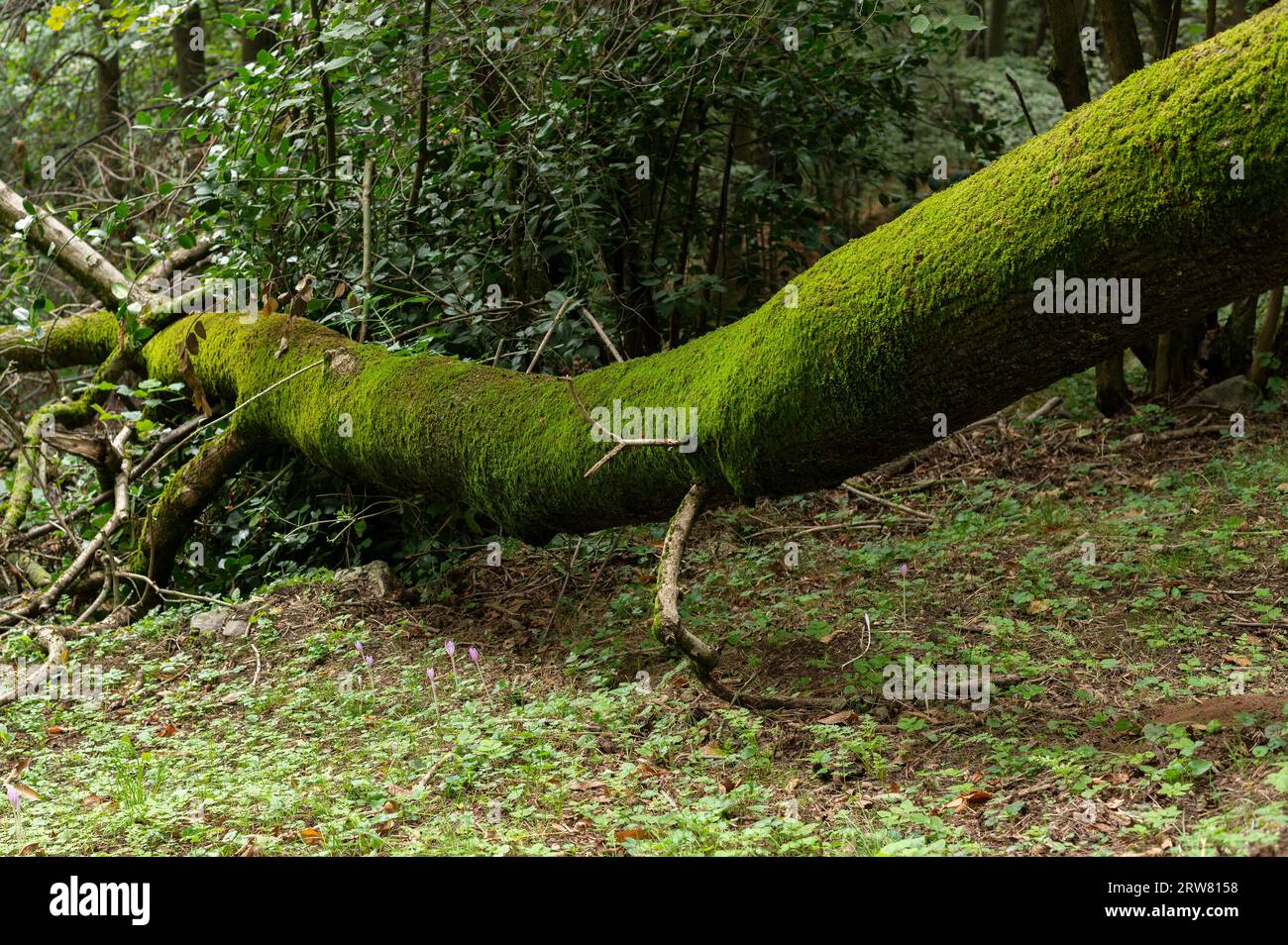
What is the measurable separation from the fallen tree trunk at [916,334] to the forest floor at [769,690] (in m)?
0.82

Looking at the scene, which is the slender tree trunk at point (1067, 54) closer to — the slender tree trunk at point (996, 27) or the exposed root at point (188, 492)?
the exposed root at point (188, 492)

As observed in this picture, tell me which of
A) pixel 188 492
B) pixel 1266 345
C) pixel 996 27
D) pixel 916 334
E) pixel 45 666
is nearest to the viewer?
pixel 916 334

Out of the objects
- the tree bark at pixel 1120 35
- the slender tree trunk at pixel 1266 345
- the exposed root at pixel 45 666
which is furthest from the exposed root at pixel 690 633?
the tree bark at pixel 1120 35

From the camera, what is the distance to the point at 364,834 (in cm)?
317

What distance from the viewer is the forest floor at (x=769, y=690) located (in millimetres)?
3082

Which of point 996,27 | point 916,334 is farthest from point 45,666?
point 996,27

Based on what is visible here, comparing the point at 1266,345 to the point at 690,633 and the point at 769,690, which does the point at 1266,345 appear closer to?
the point at 769,690

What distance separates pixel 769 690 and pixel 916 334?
1.67 meters

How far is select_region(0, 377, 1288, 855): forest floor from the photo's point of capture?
3.08 meters

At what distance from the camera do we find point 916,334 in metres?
3.20

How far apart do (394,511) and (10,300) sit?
5950 mm

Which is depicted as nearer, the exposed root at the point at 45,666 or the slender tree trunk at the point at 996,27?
the exposed root at the point at 45,666

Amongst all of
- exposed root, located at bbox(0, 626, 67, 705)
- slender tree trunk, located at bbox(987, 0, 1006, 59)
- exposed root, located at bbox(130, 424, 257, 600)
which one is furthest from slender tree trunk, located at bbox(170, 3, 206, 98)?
slender tree trunk, located at bbox(987, 0, 1006, 59)
